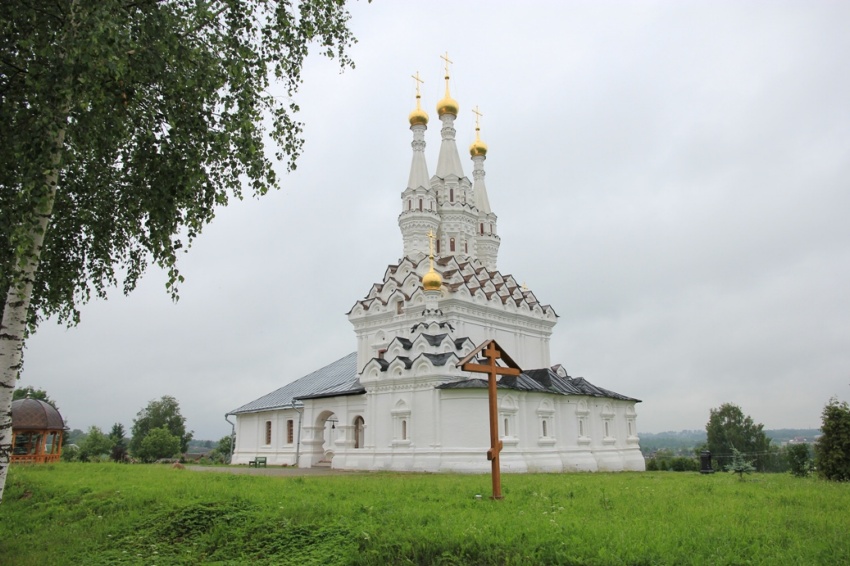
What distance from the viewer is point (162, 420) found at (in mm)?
62375

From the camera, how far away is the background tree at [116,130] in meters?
7.23

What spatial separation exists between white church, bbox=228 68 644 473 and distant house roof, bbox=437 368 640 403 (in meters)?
0.08

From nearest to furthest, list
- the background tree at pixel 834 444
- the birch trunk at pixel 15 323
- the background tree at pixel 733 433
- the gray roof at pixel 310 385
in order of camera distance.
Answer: the birch trunk at pixel 15 323, the background tree at pixel 834 444, the gray roof at pixel 310 385, the background tree at pixel 733 433

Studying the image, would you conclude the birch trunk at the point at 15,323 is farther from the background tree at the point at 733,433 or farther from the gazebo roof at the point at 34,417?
the background tree at the point at 733,433

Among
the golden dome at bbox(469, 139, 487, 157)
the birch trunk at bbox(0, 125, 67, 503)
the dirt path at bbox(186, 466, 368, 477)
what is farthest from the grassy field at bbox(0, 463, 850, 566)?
the golden dome at bbox(469, 139, 487, 157)

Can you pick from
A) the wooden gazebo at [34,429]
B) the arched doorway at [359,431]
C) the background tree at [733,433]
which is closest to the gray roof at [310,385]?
the arched doorway at [359,431]

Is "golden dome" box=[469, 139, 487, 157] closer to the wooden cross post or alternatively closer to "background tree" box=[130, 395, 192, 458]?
the wooden cross post

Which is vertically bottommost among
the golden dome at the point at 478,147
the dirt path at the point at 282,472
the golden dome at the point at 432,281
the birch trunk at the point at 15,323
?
the dirt path at the point at 282,472

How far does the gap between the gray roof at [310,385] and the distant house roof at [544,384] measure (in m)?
9.31

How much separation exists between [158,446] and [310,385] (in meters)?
19.5

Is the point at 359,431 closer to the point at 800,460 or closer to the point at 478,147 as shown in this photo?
the point at 800,460

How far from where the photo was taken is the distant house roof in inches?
934

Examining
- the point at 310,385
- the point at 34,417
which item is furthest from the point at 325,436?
the point at 34,417

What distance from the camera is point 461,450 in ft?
76.0
